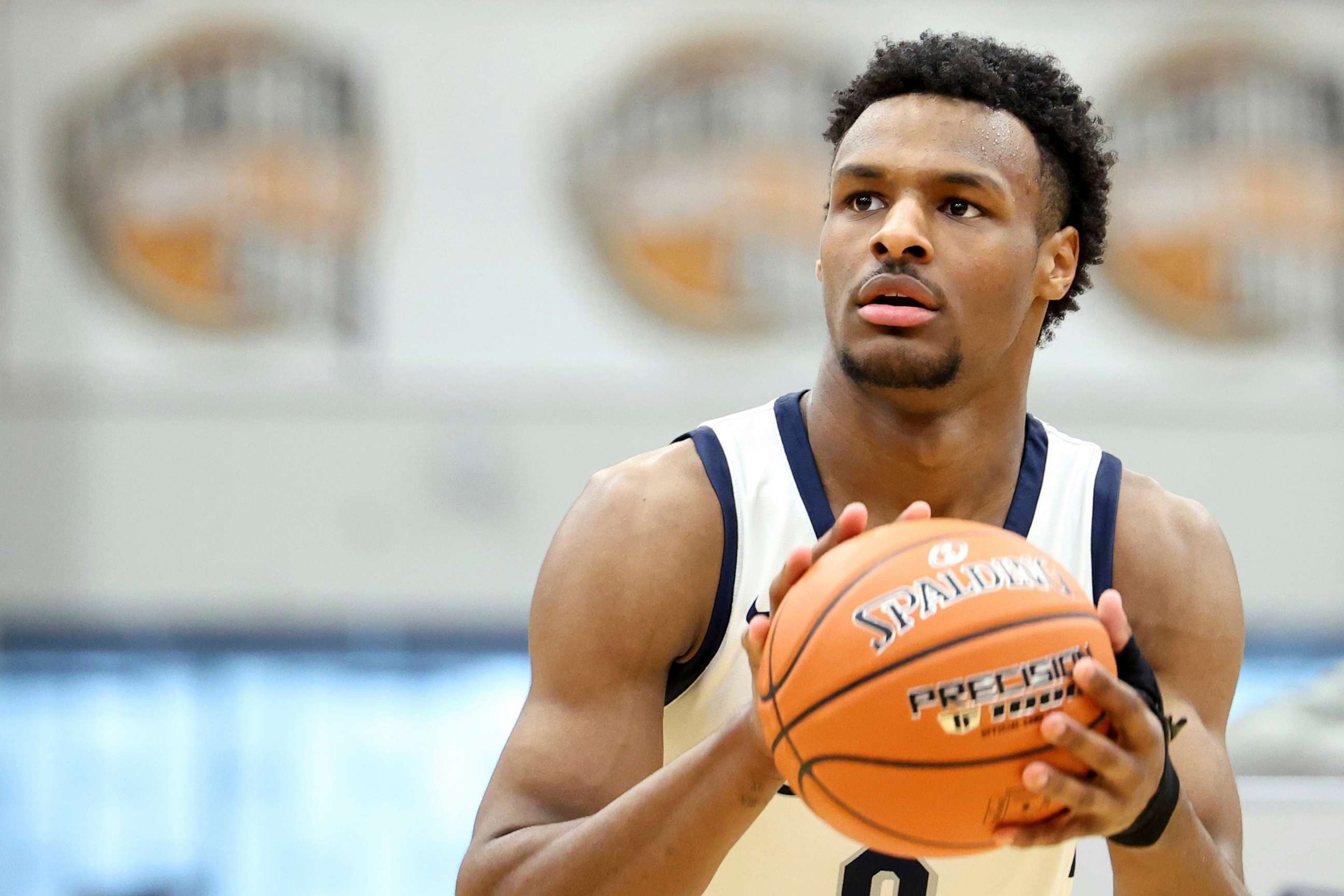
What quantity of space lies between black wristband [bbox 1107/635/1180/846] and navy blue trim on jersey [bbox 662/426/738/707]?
0.73 m

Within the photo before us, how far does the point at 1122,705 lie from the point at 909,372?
86cm

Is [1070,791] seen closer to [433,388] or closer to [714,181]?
[433,388]

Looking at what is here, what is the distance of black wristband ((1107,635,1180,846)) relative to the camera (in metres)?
2.04

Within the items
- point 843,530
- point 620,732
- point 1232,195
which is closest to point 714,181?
point 1232,195

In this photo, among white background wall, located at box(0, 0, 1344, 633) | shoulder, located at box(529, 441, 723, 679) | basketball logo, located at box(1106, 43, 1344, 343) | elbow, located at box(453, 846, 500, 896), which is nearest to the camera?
elbow, located at box(453, 846, 500, 896)

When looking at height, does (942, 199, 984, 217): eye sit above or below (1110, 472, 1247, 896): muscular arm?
above

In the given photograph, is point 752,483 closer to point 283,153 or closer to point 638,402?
point 638,402

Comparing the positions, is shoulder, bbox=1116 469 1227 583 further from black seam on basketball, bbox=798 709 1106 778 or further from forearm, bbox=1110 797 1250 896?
black seam on basketball, bbox=798 709 1106 778

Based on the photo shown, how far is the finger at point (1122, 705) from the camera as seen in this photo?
1.92 metres

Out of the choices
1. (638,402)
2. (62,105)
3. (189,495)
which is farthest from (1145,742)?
(62,105)

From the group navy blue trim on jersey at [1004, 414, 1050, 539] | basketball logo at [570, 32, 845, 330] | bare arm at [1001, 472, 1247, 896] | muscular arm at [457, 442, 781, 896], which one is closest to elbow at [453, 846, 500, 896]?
muscular arm at [457, 442, 781, 896]

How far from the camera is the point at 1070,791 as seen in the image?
1.92m

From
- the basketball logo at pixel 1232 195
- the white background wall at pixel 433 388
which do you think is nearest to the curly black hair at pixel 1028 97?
the white background wall at pixel 433 388

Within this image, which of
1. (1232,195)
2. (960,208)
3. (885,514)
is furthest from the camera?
(1232,195)
